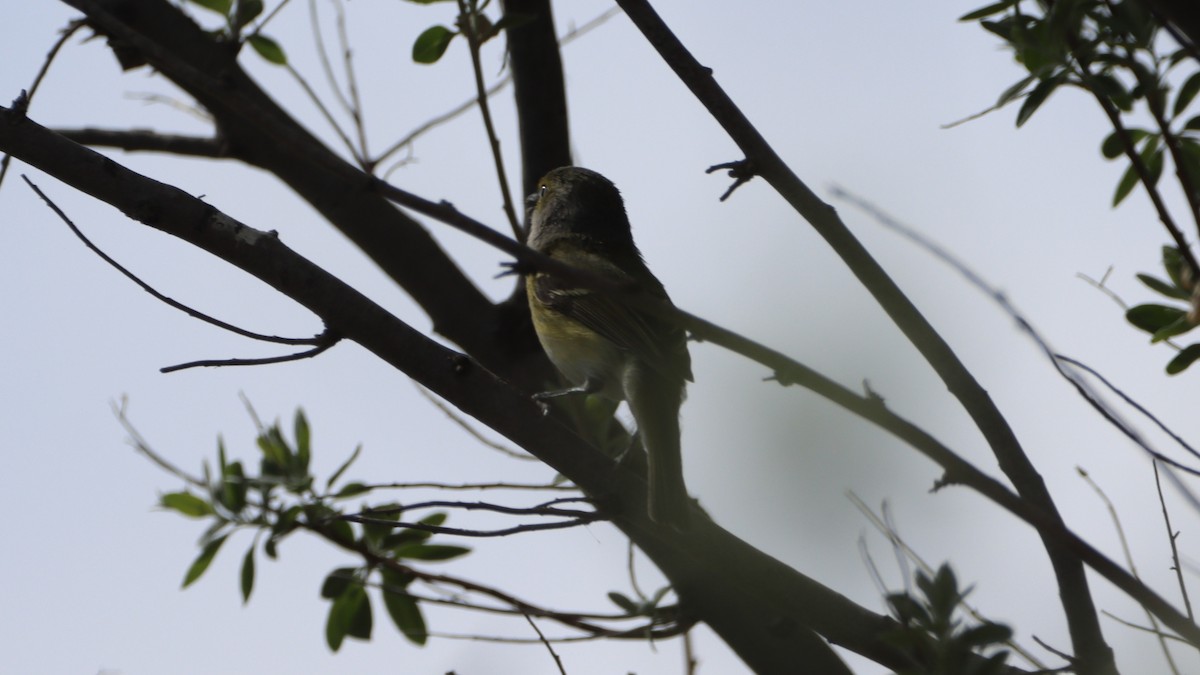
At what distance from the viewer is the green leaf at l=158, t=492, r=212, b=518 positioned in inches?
186

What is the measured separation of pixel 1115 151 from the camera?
3.22 meters

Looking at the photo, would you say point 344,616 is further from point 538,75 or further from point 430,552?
point 538,75

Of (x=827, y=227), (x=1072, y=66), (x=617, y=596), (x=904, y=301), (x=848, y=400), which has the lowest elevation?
(x=848, y=400)

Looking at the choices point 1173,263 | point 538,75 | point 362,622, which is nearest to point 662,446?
point 362,622

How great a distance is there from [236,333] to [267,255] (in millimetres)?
234

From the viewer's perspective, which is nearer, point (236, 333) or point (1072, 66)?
point (1072, 66)

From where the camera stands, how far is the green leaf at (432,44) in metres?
4.22

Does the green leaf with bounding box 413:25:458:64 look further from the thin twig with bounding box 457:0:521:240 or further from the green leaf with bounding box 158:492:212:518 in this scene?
the green leaf with bounding box 158:492:212:518

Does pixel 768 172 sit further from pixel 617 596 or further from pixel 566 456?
pixel 617 596

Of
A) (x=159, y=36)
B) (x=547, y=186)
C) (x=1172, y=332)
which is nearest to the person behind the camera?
(x=1172, y=332)

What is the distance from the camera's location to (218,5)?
4777 millimetres

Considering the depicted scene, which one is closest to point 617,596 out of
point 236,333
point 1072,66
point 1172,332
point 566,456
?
point 566,456

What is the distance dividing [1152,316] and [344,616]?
3246 mm

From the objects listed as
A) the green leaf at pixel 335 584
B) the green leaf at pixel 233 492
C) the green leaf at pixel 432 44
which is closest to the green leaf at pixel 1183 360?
the green leaf at pixel 432 44
